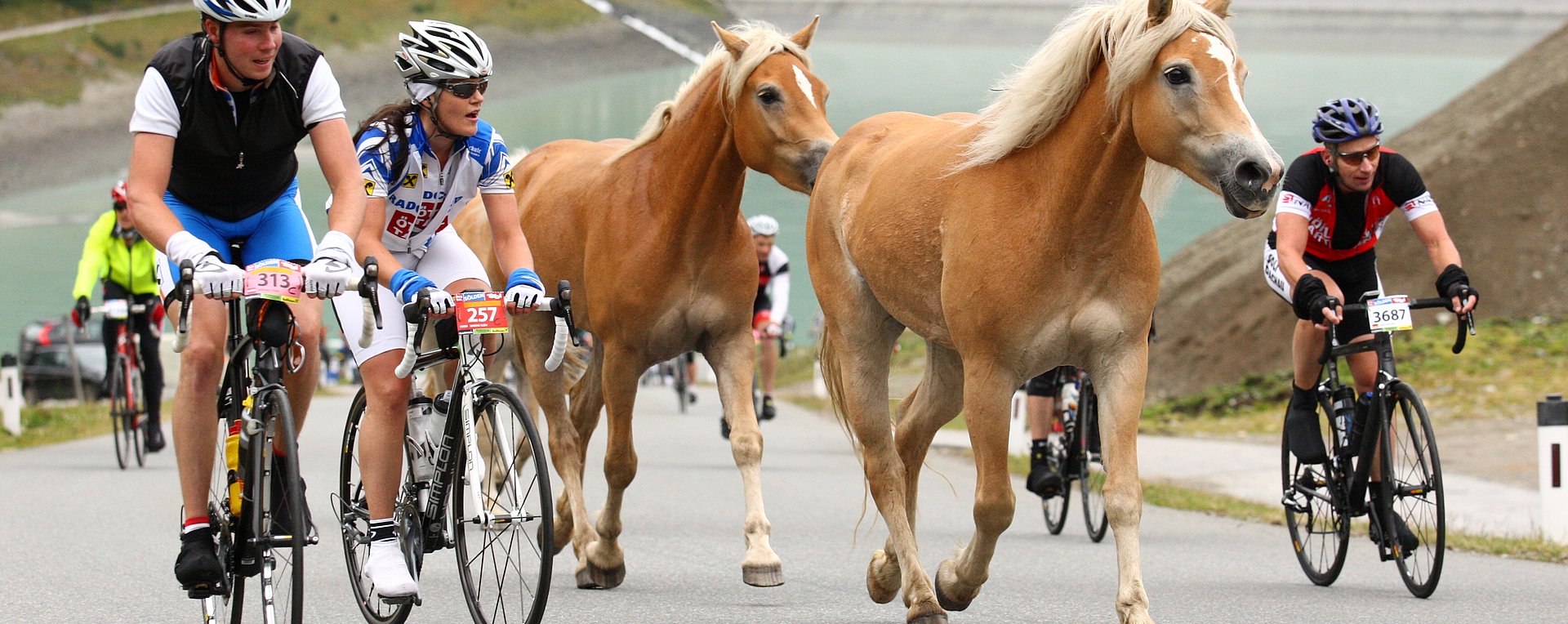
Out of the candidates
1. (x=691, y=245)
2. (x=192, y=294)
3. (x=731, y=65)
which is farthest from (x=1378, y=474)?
(x=192, y=294)

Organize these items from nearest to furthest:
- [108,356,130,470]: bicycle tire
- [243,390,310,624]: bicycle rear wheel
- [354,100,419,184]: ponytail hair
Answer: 1. [243,390,310,624]: bicycle rear wheel
2. [354,100,419,184]: ponytail hair
3. [108,356,130,470]: bicycle tire

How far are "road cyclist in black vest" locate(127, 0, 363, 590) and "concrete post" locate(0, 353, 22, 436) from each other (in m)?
12.4

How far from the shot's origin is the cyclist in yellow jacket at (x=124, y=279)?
1316 cm

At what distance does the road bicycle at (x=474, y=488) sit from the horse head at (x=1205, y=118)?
1.87m

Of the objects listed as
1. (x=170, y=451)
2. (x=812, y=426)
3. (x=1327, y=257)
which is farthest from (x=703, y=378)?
(x=1327, y=257)

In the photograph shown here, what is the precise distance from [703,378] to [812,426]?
32429mm

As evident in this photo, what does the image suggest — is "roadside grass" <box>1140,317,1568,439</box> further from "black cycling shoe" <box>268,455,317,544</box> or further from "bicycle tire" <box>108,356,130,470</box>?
"black cycling shoe" <box>268,455,317,544</box>

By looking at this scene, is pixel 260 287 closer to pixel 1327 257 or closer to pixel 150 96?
pixel 150 96

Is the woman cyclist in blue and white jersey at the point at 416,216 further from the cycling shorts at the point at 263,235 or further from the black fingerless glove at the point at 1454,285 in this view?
the black fingerless glove at the point at 1454,285

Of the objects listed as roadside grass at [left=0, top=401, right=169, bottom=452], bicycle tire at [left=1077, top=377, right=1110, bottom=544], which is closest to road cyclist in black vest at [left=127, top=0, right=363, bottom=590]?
bicycle tire at [left=1077, top=377, right=1110, bottom=544]

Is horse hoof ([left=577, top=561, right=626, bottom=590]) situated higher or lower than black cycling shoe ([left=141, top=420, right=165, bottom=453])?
lower

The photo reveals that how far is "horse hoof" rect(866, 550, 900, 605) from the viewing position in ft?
21.5

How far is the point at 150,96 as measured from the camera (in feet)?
16.5

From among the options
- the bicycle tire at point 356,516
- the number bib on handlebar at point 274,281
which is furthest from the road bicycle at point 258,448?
the bicycle tire at point 356,516
